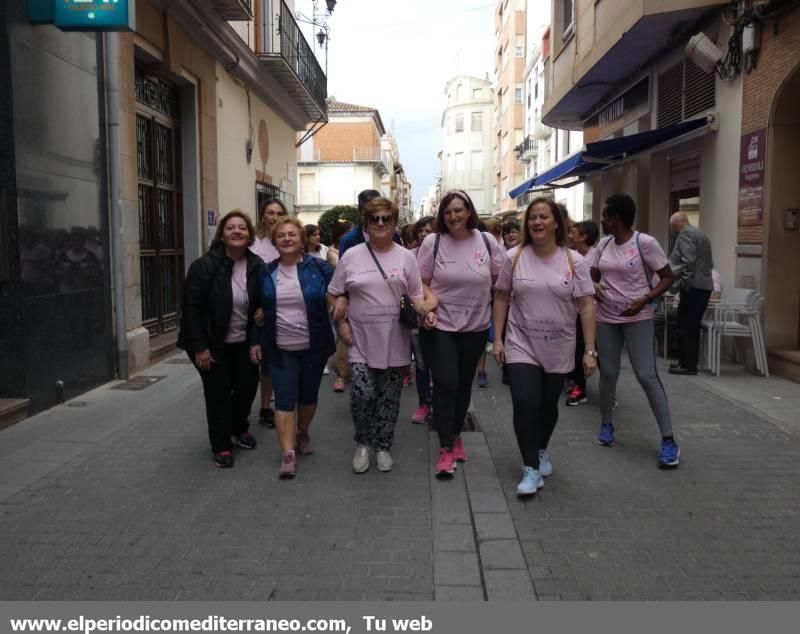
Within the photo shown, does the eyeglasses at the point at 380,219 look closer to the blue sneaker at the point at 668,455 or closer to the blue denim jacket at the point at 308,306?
the blue denim jacket at the point at 308,306

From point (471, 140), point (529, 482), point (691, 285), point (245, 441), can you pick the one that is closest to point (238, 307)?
point (245, 441)

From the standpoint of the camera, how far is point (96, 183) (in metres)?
8.04

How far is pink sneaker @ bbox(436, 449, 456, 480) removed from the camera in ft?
16.5

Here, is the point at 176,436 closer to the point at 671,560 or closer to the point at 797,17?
the point at 671,560

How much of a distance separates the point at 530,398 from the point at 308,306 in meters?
1.61

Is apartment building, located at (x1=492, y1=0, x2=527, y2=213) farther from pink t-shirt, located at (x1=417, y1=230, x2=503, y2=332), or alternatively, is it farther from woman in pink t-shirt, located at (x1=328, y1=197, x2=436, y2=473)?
woman in pink t-shirt, located at (x1=328, y1=197, x2=436, y2=473)

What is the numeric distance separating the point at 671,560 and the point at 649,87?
39.2ft

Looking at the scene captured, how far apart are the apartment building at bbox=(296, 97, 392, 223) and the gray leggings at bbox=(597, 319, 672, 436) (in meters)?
49.5

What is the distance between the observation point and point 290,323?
5070mm

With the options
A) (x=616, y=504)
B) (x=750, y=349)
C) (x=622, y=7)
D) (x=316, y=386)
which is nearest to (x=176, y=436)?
(x=316, y=386)

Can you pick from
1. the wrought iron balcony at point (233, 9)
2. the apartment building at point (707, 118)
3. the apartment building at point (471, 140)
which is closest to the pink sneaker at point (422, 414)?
the apartment building at point (707, 118)

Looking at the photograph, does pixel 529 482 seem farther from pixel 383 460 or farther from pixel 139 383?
pixel 139 383

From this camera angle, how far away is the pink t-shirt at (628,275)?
215 inches

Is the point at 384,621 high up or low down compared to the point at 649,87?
down
